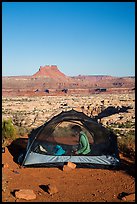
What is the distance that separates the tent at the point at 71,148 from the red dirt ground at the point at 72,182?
0.86ft

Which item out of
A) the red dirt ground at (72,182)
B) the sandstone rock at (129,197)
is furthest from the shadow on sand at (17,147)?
the sandstone rock at (129,197)

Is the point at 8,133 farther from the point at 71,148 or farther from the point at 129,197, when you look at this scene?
the point at 129,197

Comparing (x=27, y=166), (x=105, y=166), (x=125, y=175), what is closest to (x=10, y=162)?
(x=27, y=166)

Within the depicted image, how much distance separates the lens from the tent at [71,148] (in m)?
8.28

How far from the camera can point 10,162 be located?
850cm

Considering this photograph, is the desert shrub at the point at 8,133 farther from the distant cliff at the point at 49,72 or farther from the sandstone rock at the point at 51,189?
A: the distant cliff at the point at 49,72

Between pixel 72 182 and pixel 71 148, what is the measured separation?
2.35m

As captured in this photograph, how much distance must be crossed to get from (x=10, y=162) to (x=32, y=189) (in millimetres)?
2200

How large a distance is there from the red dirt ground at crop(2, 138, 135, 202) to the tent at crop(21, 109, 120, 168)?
261 mm

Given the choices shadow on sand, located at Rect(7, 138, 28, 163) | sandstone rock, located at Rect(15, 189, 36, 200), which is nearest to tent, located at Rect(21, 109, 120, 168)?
shadow on sand, located at Rect(7, 138, 28, 163)

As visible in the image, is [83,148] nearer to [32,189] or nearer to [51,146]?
[51,146]

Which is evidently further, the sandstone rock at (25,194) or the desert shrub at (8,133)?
the desert shrub at (8,133)

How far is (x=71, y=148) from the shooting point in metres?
9.39

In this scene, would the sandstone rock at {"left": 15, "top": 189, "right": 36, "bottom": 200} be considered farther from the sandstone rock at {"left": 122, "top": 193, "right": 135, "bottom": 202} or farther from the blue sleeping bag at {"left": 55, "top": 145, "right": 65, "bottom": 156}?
the blue sleeping bag at {"left": 55, "top": 145, "right": 65, "bottom": 156}
